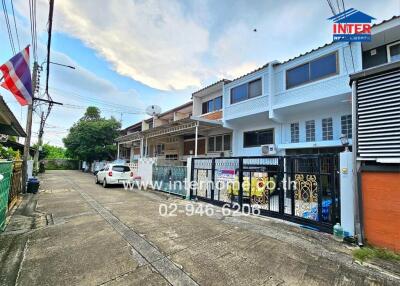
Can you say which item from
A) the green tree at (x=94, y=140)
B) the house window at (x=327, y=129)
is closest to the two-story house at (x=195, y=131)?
the house window at (x=327, y=129)

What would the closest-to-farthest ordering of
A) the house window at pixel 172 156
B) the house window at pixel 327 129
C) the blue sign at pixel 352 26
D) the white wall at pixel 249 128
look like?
the blue sign at pixel 352 26, the house window at pixel 327 129, the white wall at pixel 249 128, the house window at pixel 172 156

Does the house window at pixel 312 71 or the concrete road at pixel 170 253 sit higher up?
the house window at pixel 312 71

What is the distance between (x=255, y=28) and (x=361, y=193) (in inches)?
241

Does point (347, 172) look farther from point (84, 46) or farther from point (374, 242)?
point (84, 46)

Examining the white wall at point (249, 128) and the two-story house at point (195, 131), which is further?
the two-story house at point (195, 131)

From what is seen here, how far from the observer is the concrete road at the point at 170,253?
2.95m

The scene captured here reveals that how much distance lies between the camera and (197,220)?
5.92 m

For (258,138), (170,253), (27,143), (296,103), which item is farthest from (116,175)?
(296,103)

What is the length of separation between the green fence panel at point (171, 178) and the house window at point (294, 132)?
5864 millimetres

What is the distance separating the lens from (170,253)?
3.72m

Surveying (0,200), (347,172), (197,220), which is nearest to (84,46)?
(0,200)

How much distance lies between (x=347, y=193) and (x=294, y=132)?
667 cm

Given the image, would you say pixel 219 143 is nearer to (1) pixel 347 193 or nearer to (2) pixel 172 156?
(2) pixel 172 156

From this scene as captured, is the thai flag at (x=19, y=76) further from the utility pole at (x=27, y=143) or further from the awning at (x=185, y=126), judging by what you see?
the awning at (x=185, y=126)
